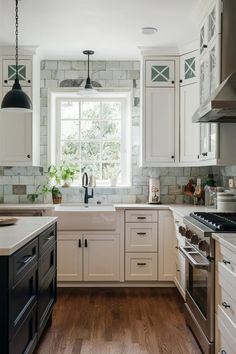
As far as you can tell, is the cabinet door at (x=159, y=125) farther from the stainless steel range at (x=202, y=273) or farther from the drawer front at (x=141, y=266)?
the stainless steel range at (x=202, y=273)

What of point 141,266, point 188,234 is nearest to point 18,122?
point 141,266

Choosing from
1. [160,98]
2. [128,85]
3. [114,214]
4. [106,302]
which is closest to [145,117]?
[160,98]

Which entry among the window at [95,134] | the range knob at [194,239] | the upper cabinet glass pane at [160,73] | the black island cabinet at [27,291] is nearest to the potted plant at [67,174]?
the window at [95,134]

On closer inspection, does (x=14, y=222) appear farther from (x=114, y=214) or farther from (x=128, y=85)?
(x=128, y=85)

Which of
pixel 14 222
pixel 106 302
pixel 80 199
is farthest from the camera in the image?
pixel 80 199

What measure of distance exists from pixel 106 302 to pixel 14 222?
1501 millimetres

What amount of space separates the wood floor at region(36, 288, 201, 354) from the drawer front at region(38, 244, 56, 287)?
19.7 inches

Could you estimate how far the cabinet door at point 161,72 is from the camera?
4.35 metres

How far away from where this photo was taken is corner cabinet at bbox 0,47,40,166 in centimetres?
434

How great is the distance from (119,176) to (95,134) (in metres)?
0.61

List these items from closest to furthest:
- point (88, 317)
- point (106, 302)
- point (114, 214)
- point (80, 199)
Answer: point (88, 317)
point (106, 302)
point (114, 214)
point (80, 199)

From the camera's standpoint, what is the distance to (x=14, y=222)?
271 centimetres

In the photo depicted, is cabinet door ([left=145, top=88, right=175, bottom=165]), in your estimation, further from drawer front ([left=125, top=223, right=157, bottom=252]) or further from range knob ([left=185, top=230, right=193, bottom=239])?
range knob ([left=185, top=230, right=193, bottom=239])

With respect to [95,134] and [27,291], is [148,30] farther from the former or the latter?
[27,291]
